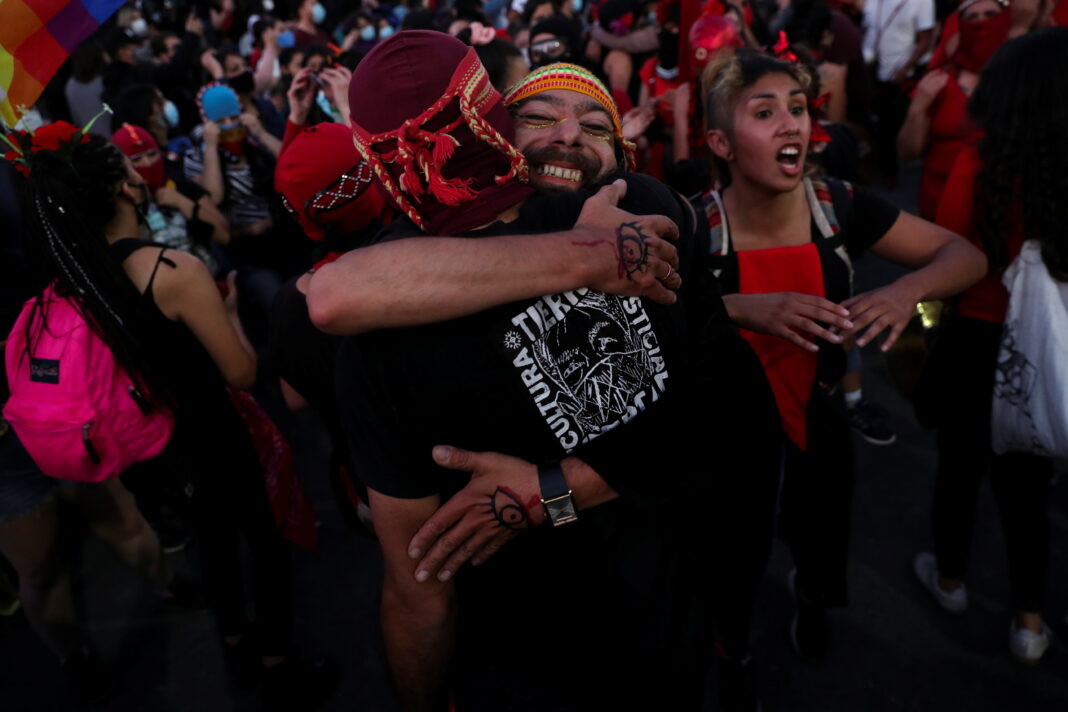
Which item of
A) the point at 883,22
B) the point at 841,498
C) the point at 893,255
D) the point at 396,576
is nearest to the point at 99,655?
the point at 396,576

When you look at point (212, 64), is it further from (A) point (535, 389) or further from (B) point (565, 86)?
(A) point (535, 389)

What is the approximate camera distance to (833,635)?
10.2ft

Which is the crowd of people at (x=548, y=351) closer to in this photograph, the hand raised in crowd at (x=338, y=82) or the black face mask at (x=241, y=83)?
the hand raised in crowd at (x=338, y=82)

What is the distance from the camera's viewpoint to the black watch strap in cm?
148

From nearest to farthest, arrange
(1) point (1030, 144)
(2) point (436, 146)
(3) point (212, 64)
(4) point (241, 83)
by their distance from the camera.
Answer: (2) point (436, 146)
(1) point (1030, 144)
(4) point (241, 83)
(3) point (212, 64)

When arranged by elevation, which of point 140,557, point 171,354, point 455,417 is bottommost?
point 140,557

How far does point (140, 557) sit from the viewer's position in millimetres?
3355

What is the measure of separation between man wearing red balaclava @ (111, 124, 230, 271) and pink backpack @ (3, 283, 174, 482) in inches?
68.6

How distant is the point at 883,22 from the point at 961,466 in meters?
5.69

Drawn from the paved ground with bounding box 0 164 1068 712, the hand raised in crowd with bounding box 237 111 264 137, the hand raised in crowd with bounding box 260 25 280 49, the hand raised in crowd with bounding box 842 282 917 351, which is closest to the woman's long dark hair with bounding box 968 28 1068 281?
the hand raised in crowd with bounding box 842 282 917 351

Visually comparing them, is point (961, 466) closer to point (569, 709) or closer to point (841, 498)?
point (841, 498)

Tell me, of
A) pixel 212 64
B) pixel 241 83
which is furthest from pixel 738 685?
pixel 212 64

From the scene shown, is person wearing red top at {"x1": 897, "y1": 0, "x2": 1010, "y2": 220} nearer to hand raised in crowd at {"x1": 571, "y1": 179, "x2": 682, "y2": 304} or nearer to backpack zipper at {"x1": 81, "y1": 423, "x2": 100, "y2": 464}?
hand raised in crowd at {"x1": 571, "y1": 179, "x2": 682, "y2": 304}

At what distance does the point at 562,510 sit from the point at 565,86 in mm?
1121
